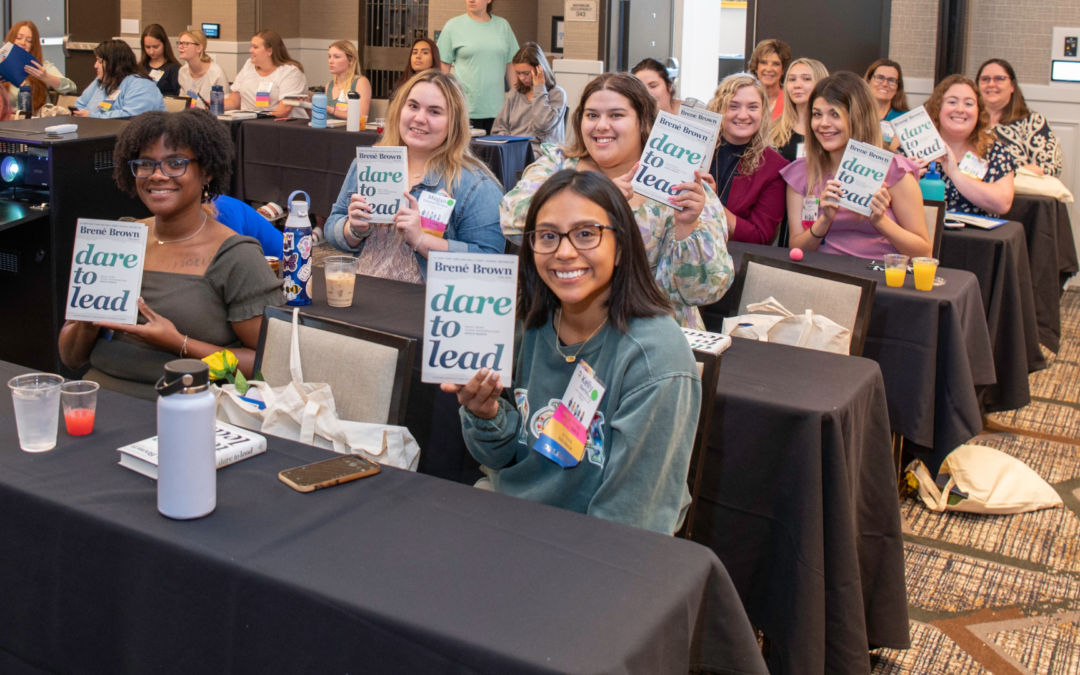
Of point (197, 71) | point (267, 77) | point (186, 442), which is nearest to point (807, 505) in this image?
point (186, 442)

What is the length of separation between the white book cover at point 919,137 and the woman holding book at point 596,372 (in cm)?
281

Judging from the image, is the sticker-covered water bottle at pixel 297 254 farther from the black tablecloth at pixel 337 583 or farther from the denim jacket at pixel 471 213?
the black tablecloth at pixel 337 583

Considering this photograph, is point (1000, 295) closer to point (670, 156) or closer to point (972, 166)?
point (972, 166)

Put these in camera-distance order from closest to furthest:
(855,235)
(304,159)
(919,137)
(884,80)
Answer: (855,235)
(919,137)
(884,80)
(304,159)

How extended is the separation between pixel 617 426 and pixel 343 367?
745 mm

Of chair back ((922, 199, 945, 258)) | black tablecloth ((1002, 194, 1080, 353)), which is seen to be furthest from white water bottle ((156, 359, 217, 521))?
black tablecloth ((1002, 194, 1080, 353))

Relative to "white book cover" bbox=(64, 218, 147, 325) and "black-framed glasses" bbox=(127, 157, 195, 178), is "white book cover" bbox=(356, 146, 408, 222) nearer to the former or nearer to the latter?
"black-framed glasses" bbox=(127, 157, 195, 178)

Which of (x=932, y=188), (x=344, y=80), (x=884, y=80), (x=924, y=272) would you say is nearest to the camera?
(x=924, y=272)

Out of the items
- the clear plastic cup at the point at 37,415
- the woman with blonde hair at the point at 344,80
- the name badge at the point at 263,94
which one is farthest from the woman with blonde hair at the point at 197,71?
the clear plastic cup at the point at 37,415

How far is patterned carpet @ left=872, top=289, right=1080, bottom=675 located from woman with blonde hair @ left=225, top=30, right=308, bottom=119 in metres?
6.27

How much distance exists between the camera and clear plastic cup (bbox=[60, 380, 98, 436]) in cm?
176

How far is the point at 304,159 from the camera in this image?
23.2ft

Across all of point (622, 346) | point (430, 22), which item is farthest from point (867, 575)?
point (430, 22)

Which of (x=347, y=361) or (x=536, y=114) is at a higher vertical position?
(x=536, y=114)
